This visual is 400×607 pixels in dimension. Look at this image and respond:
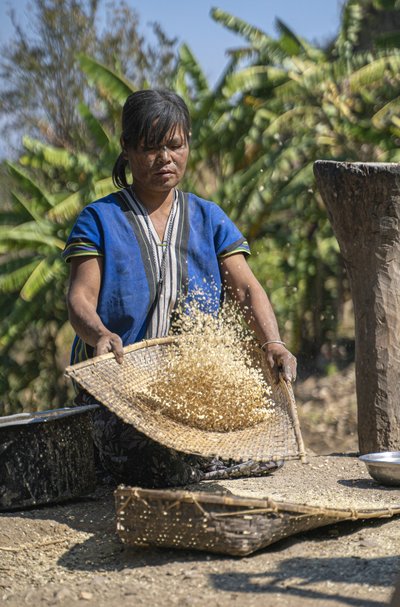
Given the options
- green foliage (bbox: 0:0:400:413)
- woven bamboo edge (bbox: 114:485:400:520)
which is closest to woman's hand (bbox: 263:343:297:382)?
woven bamboo edge (bbox: 114:485:400:520)

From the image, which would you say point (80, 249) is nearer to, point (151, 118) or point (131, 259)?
point (131, 259)

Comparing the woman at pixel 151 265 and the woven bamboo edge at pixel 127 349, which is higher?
the woman at pixel 151 265

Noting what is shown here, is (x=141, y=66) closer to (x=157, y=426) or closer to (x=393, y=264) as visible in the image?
(x=393, y=264)

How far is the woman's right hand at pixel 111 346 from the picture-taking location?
12.3 feet

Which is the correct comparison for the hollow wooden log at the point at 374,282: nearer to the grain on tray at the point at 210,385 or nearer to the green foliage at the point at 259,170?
the grain on tray at the point at 210,385

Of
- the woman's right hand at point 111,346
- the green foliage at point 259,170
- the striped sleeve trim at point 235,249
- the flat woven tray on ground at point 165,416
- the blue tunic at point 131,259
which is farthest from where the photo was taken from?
the green foliage at point 259,170

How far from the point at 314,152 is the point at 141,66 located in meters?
4.71

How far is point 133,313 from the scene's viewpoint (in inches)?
166

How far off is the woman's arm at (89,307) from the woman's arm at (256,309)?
62 centimetres

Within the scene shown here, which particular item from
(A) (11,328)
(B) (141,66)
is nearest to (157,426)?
(A) (11,328)

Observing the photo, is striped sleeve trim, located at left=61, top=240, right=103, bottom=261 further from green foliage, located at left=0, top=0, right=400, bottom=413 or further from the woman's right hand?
green foliage, located at left=0, top=0, right=400, bottom=413

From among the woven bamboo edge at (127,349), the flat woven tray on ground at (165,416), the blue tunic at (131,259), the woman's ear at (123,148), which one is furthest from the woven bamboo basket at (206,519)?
the woman's ear at (123,148)

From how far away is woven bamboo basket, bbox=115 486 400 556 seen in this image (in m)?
3.14

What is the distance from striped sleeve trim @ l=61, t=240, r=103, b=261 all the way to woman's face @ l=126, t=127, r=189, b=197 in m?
0.37
